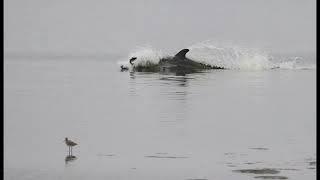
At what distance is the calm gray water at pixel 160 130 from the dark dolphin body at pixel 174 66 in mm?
6660

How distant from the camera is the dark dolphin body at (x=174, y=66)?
116 ft

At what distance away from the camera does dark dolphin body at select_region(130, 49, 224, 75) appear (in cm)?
3538

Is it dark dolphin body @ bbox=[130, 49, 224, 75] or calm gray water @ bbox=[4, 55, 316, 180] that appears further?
dark dolphin body @ bbox=[130, 49, 224, 75]

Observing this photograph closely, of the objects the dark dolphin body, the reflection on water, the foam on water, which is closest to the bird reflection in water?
the reflection on water

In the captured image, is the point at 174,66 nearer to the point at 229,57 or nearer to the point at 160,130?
the point at 229,57

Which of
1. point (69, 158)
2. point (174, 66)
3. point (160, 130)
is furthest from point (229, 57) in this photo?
point (69, 158)

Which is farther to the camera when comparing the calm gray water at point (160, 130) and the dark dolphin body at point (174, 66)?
the dark dolphin body at point (174, 66)

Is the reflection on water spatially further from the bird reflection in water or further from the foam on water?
the foam on water

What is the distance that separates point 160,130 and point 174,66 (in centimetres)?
1873

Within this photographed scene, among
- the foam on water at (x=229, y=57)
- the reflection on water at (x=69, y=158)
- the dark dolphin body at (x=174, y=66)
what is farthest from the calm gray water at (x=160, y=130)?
the foam on water at (x=229, y=57)

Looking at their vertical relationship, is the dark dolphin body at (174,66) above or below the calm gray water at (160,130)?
above

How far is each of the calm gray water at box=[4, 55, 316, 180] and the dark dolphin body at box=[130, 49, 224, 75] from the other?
262 inches

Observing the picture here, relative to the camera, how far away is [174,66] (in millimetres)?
35938

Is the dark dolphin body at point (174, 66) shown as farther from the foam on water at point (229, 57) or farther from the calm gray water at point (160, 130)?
the calm gray water at point (160, 130)
